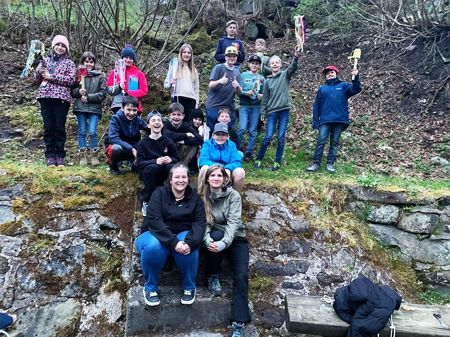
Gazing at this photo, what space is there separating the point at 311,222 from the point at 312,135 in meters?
3.33

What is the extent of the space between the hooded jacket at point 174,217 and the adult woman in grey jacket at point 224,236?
0.21 meters

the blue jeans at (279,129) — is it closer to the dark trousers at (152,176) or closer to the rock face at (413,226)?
the rock face at (413,226)

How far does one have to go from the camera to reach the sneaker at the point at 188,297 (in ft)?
12.0

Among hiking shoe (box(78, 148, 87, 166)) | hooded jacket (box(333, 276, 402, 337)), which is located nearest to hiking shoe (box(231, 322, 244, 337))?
hooded jacket (box(333, 276, 402, 337))

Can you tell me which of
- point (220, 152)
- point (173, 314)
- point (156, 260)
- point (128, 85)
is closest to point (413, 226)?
point (220, 152)

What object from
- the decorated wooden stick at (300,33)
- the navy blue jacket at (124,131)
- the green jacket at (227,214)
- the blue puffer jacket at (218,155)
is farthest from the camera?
the decorated wooden stick at (300,33)

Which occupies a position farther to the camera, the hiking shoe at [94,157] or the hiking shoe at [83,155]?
the hiking shoe at [83,155]

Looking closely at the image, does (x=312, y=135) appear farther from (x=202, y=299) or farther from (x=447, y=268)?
(x=202, y=299)

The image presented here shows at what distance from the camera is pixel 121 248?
4.59 metres

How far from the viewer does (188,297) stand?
370cm

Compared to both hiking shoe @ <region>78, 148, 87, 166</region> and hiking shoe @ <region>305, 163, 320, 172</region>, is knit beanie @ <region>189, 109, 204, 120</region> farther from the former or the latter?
hiking shoe @ <region>305, 163, 320, 172</region>

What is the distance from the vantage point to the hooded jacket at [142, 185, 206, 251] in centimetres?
367

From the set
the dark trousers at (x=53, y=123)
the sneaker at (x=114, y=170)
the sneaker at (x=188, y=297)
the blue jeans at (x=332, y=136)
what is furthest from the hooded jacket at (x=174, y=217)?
the blue jeans at (x=332, y=136)

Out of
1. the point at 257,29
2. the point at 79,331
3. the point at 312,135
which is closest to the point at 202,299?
the point at 79,331
